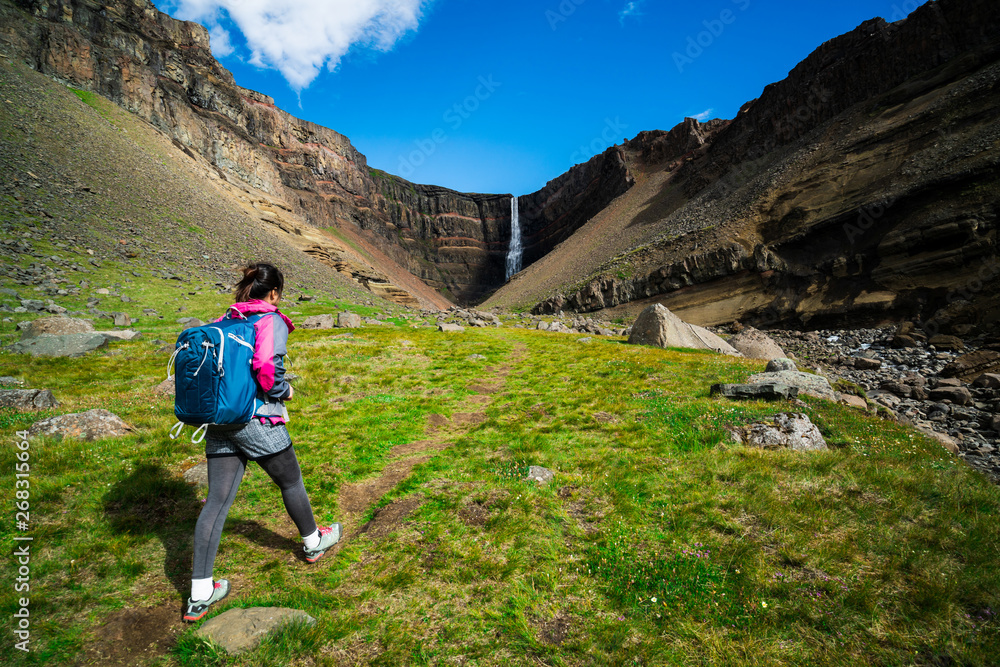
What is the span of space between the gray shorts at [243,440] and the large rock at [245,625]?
1.42 meters

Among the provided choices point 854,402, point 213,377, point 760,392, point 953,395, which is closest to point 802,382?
point 854,402

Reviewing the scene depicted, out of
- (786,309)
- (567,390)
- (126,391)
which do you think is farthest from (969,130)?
(126,391)

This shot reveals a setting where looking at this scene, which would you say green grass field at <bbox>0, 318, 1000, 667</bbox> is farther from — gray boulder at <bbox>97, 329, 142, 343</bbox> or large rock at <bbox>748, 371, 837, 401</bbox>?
gray boulder at <bbox>97, 329, 142, 343</bbox>

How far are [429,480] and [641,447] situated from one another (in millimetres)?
3981

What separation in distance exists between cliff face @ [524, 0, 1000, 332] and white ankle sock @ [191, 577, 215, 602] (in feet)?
121

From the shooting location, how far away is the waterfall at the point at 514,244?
13225 centimetres

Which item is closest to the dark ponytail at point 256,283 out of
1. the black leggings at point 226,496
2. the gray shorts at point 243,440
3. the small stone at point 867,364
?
the gray shorts at point 243,440

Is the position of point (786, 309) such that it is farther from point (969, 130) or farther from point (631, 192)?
point (631, 192)

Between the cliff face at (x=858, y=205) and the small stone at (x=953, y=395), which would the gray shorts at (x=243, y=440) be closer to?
the small stone at (x=953, y=395)

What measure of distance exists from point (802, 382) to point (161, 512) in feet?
47.7

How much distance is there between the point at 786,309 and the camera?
3528cm

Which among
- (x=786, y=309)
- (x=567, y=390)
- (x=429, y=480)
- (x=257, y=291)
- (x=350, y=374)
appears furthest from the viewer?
(x=786, y=309)

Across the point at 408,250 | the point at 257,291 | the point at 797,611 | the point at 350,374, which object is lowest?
the point at 797,611

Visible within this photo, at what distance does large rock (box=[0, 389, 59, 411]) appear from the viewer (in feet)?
24.7
